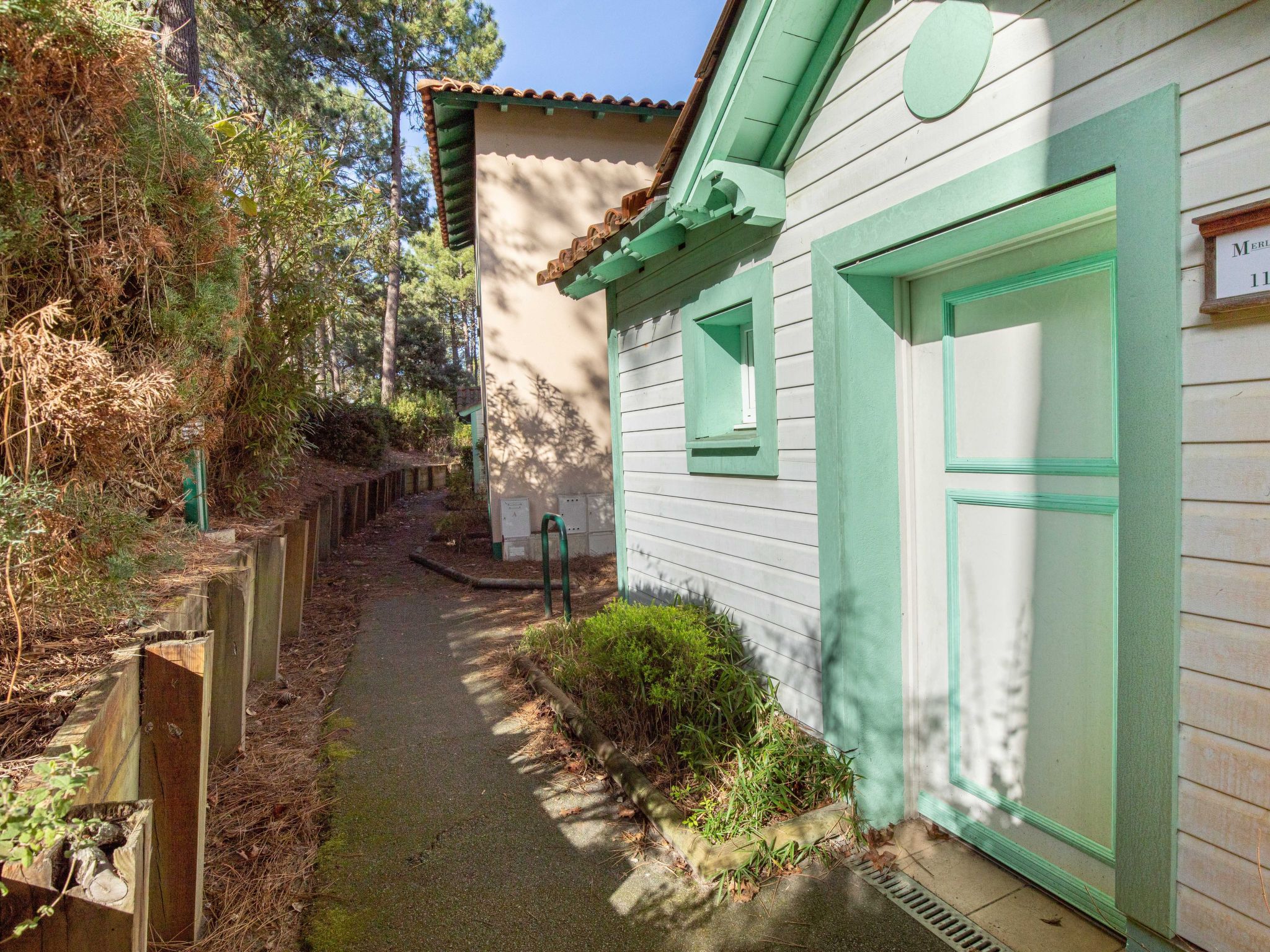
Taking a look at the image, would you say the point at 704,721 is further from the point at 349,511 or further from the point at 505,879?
the point at 349,511

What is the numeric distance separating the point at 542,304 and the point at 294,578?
18.6ft

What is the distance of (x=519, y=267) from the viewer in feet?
32.3

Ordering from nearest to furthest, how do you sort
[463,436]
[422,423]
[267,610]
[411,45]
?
1. [267,610]
2. [411,45]
3. [463,436]
4. [422,423]

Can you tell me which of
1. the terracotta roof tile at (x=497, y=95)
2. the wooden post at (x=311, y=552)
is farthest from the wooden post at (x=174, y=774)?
the terracotta roof tile at (x=497, y=95)

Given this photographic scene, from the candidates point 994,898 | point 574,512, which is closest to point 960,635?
point 994,898

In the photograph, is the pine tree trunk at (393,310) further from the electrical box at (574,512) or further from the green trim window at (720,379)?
the green trim window at (720,379)

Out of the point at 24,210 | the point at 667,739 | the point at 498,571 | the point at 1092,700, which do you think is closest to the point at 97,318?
the point at 24,210

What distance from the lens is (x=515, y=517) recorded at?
9750mm

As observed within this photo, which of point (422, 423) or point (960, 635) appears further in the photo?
point (422, 423)

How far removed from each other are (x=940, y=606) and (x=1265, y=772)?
1275 mm

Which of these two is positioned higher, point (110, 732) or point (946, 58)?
point (946, 58)

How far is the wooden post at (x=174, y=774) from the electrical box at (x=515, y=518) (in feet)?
24.5

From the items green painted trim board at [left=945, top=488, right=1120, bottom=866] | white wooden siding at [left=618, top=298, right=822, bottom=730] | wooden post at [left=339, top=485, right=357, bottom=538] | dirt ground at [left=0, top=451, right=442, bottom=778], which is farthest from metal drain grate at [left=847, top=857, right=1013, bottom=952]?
wooden post at [left=339, top=485, right=357, bottom=538]

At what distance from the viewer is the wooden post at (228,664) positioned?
3.47 m
